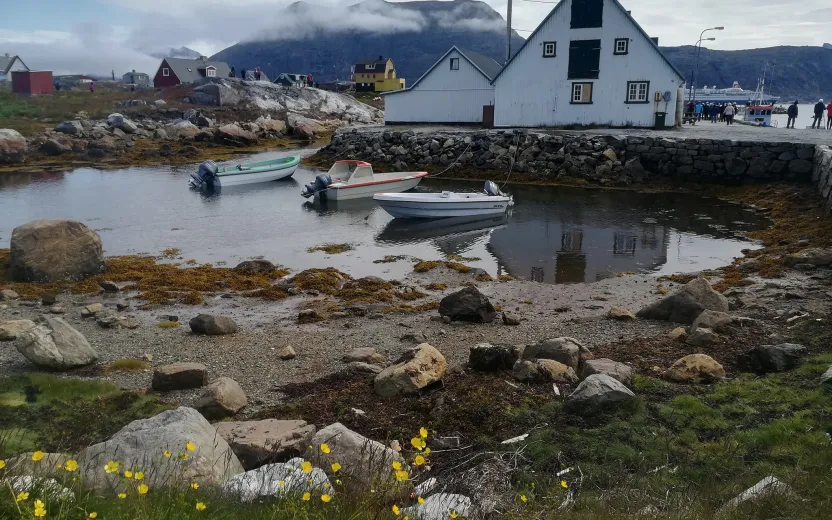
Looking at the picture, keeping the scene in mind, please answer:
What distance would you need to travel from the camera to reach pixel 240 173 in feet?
120

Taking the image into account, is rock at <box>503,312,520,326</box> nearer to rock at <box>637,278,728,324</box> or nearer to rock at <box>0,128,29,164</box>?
rock at <box>637,278,728,324</box>

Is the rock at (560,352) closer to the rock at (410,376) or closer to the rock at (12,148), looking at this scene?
the rock at (410,376)

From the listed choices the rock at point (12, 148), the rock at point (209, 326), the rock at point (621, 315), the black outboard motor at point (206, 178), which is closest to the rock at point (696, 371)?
the rock at point (621, 315)

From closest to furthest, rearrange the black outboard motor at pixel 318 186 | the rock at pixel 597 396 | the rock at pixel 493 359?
the rock at pixel 597 396 → the rock at pixel 493 359 → the black outboard motor at pixel 318 186

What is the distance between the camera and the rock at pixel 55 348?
10008 millimetres

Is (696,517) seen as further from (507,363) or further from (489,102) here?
(489,102)

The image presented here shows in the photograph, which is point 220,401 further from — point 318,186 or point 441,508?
point 318,186

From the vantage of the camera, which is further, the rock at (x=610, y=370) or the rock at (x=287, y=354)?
the rock at (x=287, y=354)

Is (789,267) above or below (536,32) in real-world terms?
below

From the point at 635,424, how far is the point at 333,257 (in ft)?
45.4

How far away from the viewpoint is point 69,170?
42.3 m

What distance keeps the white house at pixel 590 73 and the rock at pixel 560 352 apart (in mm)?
37471

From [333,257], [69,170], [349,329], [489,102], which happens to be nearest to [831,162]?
[333,257]

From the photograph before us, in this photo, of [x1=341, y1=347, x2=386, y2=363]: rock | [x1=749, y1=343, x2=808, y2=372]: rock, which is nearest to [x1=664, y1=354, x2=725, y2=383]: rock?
[x1=749, y1=343, x2=808, y2=372]: rock
